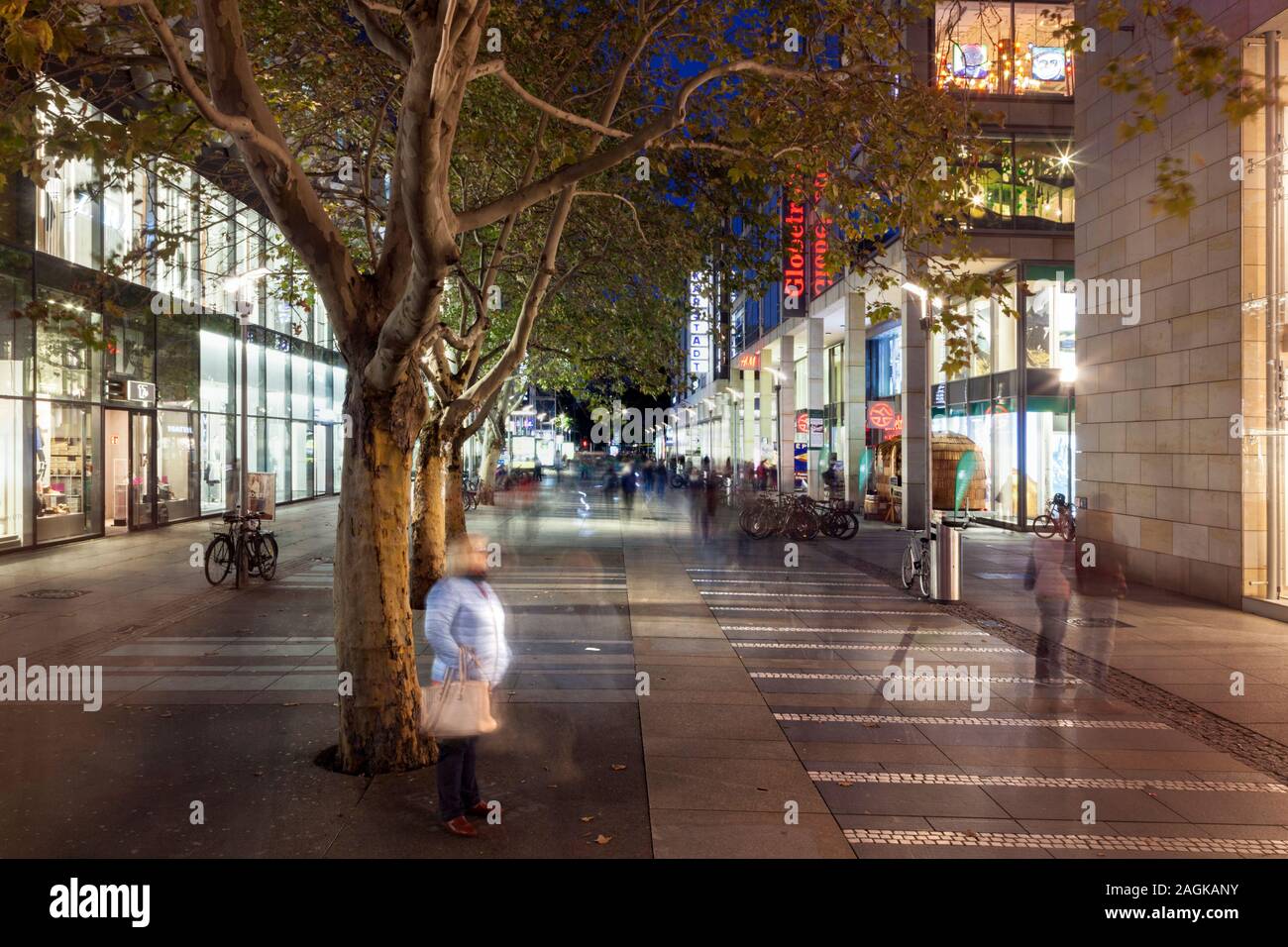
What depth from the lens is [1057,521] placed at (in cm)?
2286

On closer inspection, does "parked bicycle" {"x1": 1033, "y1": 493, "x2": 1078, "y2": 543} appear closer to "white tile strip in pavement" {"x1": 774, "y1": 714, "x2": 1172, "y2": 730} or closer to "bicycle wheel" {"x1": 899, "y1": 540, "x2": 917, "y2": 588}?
"bicycle wheel" {"x1": 899, "y1": 540, "x2": 917, "y2": 588}

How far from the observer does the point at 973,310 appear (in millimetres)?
28922

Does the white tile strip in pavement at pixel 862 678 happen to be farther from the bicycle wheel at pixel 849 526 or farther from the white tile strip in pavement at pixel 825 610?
the bicycle wheel at pixel 849 526

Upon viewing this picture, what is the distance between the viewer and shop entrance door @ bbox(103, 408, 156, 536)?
22297mm

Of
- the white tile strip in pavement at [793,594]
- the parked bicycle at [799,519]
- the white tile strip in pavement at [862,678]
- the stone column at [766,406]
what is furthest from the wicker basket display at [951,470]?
the stone column at [766,406]

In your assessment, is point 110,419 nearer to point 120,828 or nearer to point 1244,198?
point 120,828

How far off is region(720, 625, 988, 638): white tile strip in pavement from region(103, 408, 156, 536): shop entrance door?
1716 cm

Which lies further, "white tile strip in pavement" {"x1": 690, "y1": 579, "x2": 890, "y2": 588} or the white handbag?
"white tile strip in pavement" {"x1": 690, "y1": 579, "x2": 890, "y2": 588}

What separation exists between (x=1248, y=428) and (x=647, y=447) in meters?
110

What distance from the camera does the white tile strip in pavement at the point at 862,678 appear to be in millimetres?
9094

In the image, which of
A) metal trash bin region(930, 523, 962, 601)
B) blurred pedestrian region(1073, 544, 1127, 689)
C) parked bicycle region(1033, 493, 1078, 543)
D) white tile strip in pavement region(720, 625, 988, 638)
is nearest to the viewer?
blurred pedestrian region(1073, 544, 1127, 689)

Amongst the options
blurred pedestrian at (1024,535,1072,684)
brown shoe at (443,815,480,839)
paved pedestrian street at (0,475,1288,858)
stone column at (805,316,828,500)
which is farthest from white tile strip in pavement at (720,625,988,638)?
stone column at (805,316,828,500)

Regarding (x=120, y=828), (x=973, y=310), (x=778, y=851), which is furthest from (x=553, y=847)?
(x=973, y=310)

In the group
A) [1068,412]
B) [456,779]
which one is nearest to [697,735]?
[456,779]
